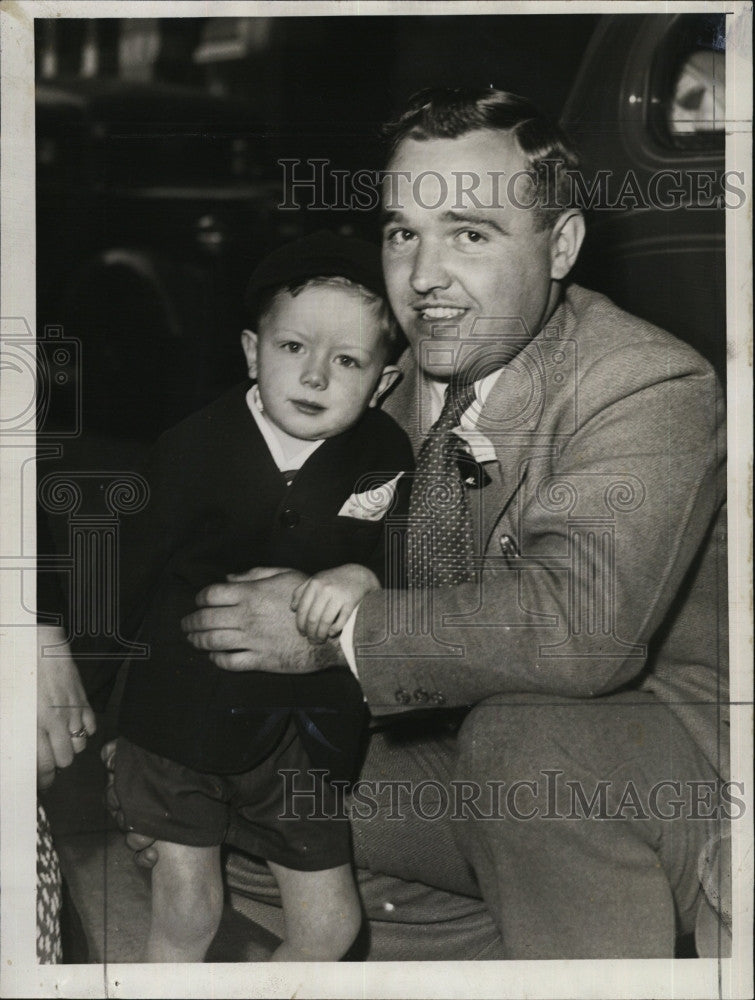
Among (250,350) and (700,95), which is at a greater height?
(700,95)

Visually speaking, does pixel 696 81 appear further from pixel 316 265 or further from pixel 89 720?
pixel 89 720

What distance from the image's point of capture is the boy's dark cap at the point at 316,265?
9.70 ft

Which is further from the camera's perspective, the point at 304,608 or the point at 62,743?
the point at 62,743

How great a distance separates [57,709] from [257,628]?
0.64 meters

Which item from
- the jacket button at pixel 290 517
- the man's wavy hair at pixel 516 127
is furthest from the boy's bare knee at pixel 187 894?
the man's wavy hair at pixel 516 127

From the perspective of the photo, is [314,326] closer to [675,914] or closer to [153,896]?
[153,896]

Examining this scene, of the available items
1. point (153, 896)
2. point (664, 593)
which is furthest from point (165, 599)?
point (664, 593)

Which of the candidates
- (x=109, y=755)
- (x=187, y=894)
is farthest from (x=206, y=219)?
(x=187, y=894)

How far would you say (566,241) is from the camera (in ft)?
9.79

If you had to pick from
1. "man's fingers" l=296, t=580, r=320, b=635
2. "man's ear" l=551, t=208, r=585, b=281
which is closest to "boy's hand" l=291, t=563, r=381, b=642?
"man's fingers" l=296, t=580, r=320, b=635

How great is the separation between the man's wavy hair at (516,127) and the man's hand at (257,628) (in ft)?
4.14

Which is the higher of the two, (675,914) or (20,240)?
(20,240)

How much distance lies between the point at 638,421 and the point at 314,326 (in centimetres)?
93

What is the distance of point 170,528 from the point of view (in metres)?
3.01
